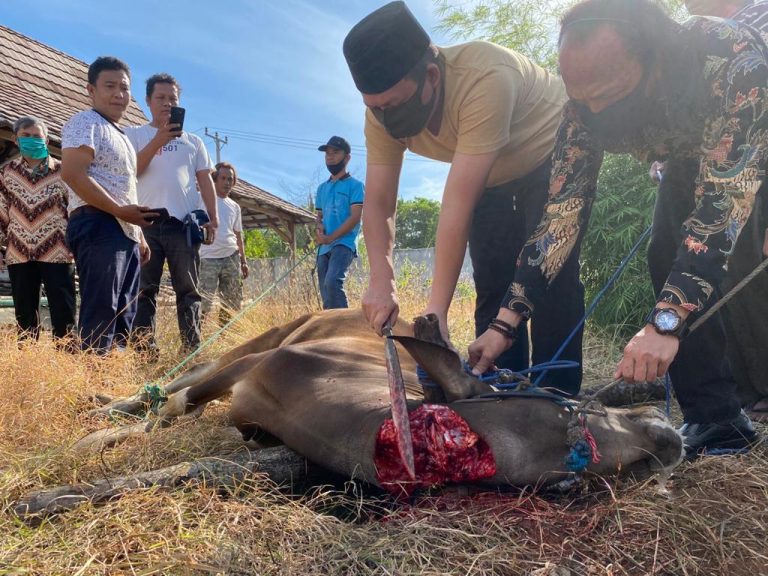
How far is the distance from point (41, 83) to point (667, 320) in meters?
11.3

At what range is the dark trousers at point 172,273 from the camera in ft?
15.3

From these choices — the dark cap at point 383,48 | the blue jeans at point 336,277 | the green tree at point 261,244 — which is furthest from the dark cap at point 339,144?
the green tree at point 261,244

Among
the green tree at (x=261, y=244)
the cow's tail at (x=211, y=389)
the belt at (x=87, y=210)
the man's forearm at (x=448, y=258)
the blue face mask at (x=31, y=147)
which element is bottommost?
the green tree at (x=261, y=244)

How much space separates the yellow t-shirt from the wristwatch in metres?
0.85

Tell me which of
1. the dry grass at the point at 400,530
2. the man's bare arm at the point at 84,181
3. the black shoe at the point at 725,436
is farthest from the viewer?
the man's bare arm at the point at 84,181

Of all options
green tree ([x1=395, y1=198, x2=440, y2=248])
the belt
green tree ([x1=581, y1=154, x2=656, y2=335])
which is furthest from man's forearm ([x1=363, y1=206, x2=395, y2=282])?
green tree ([x1=395, y1=198, x2=440, y2=248])

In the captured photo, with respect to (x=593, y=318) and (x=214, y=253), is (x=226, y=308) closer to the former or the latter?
(x=214, y=253)

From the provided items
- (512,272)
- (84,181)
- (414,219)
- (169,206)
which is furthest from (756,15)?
(414,219)

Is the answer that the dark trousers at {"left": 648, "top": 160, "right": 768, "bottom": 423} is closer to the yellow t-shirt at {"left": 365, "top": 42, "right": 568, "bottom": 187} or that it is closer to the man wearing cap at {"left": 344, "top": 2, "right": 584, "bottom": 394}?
the man wearing cap at {"left": 344, "top": 2, "right": 584, "bottom": 394}

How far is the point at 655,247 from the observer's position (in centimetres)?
244

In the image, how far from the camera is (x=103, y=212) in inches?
151

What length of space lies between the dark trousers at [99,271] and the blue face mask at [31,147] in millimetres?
1016

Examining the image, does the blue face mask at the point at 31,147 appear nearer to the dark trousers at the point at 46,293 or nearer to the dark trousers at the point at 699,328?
the dark trousers at the point at 46,293

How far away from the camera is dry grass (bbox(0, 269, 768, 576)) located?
1490 mm
